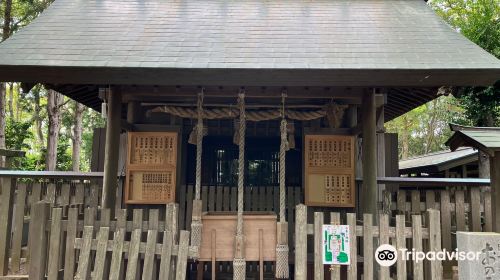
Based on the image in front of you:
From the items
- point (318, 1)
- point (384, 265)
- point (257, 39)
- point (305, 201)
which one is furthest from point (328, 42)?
point (384, 265)

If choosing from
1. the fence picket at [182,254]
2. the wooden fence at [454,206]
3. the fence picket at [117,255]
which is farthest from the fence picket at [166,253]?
the wooden fence at [454,206]

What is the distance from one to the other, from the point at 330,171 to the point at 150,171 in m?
3.13

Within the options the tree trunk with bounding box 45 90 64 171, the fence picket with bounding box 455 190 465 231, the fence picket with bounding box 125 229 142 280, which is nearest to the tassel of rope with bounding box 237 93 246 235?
the fence picket with bounding box 125 229 142 280

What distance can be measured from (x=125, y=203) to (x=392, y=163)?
548 cm

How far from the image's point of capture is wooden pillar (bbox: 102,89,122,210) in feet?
17.7

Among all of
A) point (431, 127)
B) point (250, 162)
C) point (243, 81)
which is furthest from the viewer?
point (431, 127)

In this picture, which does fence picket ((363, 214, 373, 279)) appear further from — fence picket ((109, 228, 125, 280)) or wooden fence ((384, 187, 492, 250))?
fence picket ((109, 228, 125, 280))

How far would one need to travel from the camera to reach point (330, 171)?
20.5 ft

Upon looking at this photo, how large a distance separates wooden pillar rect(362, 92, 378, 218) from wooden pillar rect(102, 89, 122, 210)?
3.77 meters

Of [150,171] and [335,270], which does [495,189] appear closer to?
[335,270]

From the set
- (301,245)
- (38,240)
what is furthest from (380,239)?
(38,240)

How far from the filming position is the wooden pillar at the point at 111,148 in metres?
5.39

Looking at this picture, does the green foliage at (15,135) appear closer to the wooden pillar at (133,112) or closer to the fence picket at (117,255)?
the wooden pillar at (133,112)

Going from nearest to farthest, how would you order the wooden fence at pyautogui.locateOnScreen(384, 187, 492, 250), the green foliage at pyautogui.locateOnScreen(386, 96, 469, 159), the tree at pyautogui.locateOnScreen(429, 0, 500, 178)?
the wooden fence at pyautogui.locateOnScreen(384, 187, 492, 250) → the tree at pyautogui.locateOnScreen(429, 0, 500, 178) → the green foliage at pyautogui.locateOnScreen(386, 96, 469, 159)
